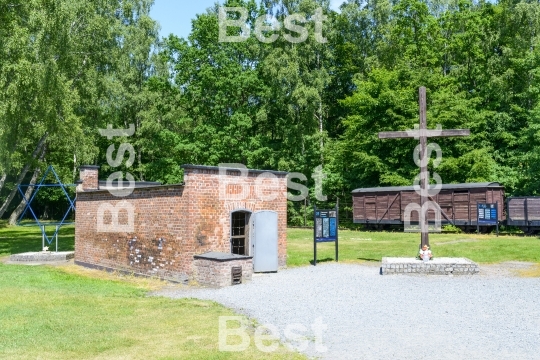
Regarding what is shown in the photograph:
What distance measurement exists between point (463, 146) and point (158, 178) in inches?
955

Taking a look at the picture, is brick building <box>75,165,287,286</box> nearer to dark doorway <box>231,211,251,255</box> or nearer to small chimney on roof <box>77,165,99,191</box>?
dark doorway <box>231,211,251,255</box>

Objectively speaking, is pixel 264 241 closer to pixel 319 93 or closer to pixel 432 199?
pixel 432 199

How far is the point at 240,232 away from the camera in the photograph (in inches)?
579

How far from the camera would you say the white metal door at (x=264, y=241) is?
47.6 ft

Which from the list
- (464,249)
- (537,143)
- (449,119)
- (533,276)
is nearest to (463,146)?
(449,119)

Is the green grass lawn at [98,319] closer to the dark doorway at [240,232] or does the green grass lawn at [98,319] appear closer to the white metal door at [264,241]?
the white metal door at [264,241]

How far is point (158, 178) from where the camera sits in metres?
41.8

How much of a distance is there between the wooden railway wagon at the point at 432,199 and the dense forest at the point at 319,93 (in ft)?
9.94

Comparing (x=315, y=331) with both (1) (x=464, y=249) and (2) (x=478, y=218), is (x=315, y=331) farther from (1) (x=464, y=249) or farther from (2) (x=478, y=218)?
(2) (x=478, y=218)

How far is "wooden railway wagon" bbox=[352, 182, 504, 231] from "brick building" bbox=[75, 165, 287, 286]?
16.9 meters

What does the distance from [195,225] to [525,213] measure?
65.9 ft

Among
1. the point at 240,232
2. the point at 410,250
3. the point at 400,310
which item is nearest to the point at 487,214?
the point at 410,250

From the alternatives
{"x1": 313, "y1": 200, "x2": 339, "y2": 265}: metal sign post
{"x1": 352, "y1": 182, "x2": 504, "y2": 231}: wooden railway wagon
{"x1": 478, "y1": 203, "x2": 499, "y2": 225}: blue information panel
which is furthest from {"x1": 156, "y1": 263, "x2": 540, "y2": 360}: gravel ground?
{"x1": 352, "y1": 182, "x2": 504, "y2": 231}: wooden railway wagon

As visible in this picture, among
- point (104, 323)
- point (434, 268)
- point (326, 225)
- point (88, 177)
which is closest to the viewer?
point (104, 323)
